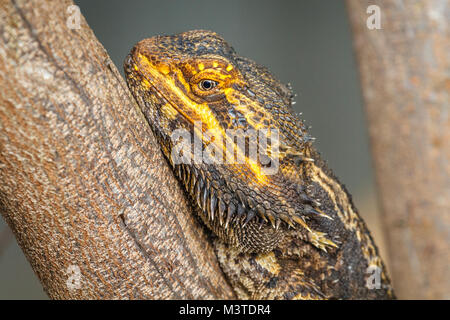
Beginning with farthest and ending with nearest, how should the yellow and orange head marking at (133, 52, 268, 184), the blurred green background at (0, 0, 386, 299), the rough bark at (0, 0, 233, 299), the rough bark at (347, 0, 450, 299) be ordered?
the blurred green background at (0, 0, 386, 299), the rough bark at (347, 0, 450, 299), the yellow and orange head marking at (133, 52, 268, 184), the rough bark at (0, 0, 233, 299)

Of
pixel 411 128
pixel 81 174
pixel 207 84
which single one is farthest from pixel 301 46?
pixel 81 174

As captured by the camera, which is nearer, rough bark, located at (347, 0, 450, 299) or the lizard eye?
the lizard eye

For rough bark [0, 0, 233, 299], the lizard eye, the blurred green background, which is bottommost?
rough bark [0, 0, 233, 299]

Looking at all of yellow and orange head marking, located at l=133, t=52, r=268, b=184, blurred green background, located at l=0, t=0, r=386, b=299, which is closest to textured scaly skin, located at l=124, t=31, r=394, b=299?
yellow and orange head marking, located at l=133, t=52, r=268, b=184

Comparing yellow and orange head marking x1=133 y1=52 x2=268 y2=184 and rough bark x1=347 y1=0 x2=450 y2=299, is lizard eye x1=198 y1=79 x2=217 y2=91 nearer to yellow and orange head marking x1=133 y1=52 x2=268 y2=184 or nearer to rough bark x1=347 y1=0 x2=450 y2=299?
yellow and orange head marking x1=133 y1=52 x2=268 y2=184

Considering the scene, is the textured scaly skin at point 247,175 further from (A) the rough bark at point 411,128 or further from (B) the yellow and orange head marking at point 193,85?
(A) the rough bark at point 411,128

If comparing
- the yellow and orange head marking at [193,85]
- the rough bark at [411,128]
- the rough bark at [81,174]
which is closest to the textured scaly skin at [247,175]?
the yellow and orange head marking at [193,85]

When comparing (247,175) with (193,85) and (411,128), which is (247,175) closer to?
(193,85)

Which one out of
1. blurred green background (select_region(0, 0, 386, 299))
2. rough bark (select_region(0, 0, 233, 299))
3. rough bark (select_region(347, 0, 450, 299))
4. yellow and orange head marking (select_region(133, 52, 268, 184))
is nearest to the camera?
rough bark (select_region(0, 0, 233, 299))
